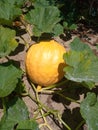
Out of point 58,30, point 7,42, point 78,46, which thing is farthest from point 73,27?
point 7,42

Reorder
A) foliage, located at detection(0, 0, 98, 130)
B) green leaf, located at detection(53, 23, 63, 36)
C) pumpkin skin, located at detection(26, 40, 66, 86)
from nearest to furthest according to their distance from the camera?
1. foliage, located at detection(0, 0, 98, 130)
2. pumpkin skin, located at detection(26, 40, 66, 86)
3. green leaf, located at detection(53, 23, 63, 36)

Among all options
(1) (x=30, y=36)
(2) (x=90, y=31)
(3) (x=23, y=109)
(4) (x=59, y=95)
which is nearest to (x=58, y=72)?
(4) (x=59, y=95)

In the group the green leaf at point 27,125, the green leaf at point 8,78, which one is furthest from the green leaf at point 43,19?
the green leaf at point 27,125

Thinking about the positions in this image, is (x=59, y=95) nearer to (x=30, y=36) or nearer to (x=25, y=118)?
(x=25, y=118)

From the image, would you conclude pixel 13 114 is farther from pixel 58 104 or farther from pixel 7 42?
pixel 7 42

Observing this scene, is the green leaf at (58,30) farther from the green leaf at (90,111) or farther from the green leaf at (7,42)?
the green leaf at (90,111)

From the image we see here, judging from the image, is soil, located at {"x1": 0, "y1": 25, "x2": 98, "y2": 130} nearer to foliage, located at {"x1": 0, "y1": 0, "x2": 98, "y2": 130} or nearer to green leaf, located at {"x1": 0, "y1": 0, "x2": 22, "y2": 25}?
foliage, located at {"x1": 0, "y1": 0, "x2": 98, "y2": 130}

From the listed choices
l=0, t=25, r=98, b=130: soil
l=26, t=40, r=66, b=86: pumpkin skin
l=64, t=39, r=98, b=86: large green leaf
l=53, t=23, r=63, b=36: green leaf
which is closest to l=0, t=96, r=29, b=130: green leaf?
l=0, t=25, r=98, b=130: soil
